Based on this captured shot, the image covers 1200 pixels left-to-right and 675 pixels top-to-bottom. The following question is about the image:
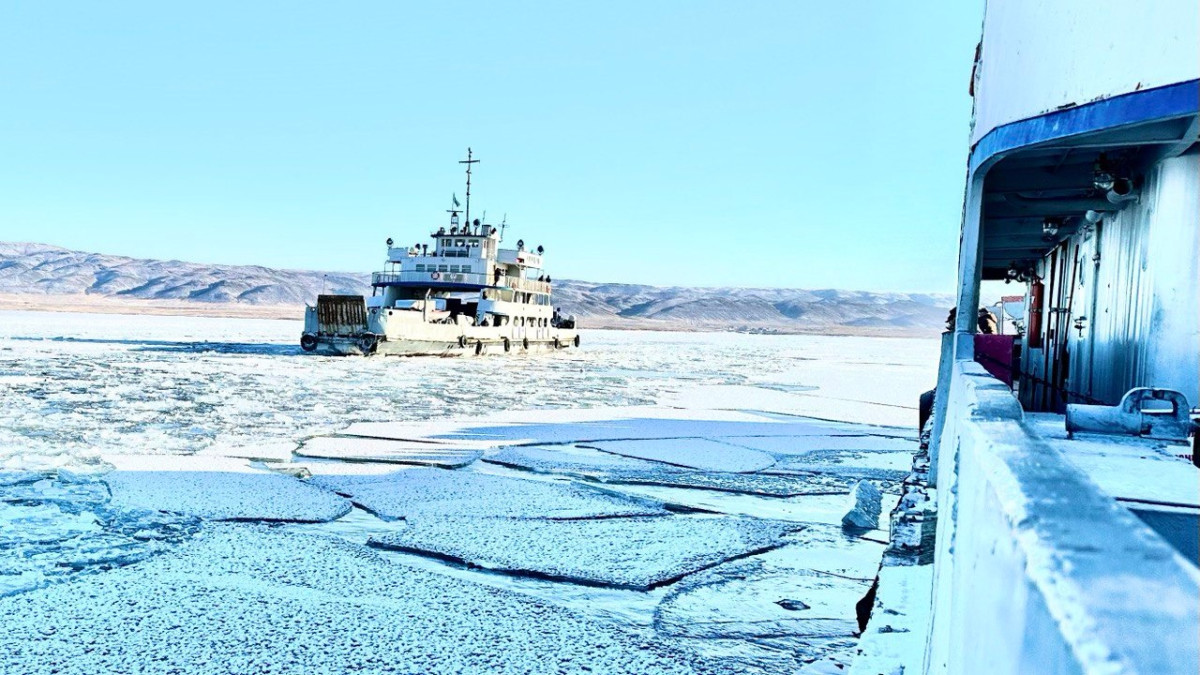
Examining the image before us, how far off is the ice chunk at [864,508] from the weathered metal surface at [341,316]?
21.6 m

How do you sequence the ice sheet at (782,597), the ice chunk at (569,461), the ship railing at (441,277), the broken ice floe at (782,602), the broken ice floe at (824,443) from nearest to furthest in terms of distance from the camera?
the broken ice floe at (782,602), the ice sheet at (782,597), the ice chunk at (569,461), the broken ice floe at (824,443), the ship railing at (441,277)

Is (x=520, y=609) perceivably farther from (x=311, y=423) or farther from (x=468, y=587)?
(x=311, y=423)

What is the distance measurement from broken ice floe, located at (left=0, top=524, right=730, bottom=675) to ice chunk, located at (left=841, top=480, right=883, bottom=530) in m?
2.61

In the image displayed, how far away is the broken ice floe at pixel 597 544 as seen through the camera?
457 centimetres

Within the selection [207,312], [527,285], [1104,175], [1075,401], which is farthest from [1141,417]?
[207,312]

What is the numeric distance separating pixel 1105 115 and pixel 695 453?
213 inches

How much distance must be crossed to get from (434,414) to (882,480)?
6223mm

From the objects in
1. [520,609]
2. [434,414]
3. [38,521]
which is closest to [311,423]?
[434,414]

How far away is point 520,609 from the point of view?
3.92 m

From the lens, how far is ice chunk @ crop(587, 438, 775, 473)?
827 cm

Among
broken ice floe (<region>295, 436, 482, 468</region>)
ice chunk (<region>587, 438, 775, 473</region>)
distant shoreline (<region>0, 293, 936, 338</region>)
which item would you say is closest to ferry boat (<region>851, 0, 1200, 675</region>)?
ice chunk (<region>587, 438, 775, 473</region>)

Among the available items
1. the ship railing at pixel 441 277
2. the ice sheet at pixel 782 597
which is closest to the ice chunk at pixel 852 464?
the ice sheet at pixel 782 597

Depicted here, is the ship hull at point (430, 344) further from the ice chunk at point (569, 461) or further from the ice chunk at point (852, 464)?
the ice chunk at point (852, 464)

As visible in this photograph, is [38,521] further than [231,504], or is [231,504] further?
[231,504]
